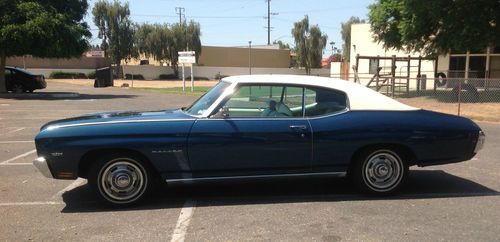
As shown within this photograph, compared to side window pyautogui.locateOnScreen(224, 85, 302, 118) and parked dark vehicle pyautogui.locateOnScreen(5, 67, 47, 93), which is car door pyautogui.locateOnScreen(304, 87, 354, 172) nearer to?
side window pyautogui.locateOnScreen(224, 85, 302, 118)

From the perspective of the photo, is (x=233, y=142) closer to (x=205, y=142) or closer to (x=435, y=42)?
(x=205, y=142)

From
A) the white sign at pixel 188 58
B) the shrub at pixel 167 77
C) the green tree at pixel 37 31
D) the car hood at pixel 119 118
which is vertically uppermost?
the green tree at pixel 37 31

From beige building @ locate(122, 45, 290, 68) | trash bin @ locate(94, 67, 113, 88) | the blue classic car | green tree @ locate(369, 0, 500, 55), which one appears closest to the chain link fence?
green tree @ locate(369, 0, 500, 55)

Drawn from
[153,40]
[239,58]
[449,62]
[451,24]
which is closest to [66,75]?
[153,40]

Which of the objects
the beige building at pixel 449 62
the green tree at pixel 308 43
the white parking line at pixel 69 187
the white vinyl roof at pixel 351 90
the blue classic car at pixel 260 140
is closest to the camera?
the blue classic car at pixel 260 140

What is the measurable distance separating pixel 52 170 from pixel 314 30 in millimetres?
74449

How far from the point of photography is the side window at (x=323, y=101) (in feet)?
19.4

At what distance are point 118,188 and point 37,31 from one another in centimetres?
2212

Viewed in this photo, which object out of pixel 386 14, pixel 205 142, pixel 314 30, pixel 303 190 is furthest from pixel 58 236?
pixel 314 30

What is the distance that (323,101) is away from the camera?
5.98m

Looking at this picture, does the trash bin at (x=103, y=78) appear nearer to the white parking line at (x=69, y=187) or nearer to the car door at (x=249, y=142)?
the white parking line at (x=69, y=187)

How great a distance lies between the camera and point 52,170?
5547mm

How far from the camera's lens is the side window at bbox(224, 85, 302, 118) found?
230 inches

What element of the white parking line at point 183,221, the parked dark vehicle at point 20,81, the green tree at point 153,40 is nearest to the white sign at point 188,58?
the parked dark vehicle at point 20,81
